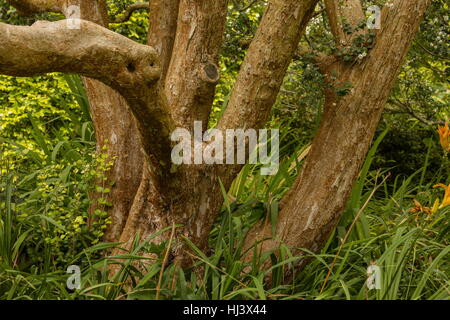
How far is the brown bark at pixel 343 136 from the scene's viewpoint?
12.0 ft

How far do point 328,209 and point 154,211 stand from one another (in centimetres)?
103

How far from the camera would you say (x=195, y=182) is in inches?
136

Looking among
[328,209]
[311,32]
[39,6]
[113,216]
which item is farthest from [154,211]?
[311,32]

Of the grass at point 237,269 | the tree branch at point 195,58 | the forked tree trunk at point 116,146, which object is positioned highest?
the tree branch at point 195,58

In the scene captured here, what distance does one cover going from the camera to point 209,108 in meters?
3.55

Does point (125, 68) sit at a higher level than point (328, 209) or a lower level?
higher

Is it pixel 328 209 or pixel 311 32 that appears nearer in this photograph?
pixel 328 209

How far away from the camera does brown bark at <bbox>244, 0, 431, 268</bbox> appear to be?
12.0 ft

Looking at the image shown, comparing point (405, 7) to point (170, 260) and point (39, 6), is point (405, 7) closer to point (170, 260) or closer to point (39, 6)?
point (170, 260)

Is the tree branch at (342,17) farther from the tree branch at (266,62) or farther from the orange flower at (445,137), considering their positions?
the orange flower at (445,137)

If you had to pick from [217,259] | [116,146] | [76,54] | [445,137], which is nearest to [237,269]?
[217,259]

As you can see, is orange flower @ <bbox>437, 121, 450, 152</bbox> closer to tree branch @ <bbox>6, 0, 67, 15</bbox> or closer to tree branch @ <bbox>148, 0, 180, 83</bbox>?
tree branch @ <bbox>148, 0, 180, 83</bbox>

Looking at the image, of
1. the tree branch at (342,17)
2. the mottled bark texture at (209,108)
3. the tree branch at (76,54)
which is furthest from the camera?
the tree branch at (342,17)

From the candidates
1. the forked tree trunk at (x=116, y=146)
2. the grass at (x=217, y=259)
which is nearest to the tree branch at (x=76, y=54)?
the grass at (x=217, y=259)
